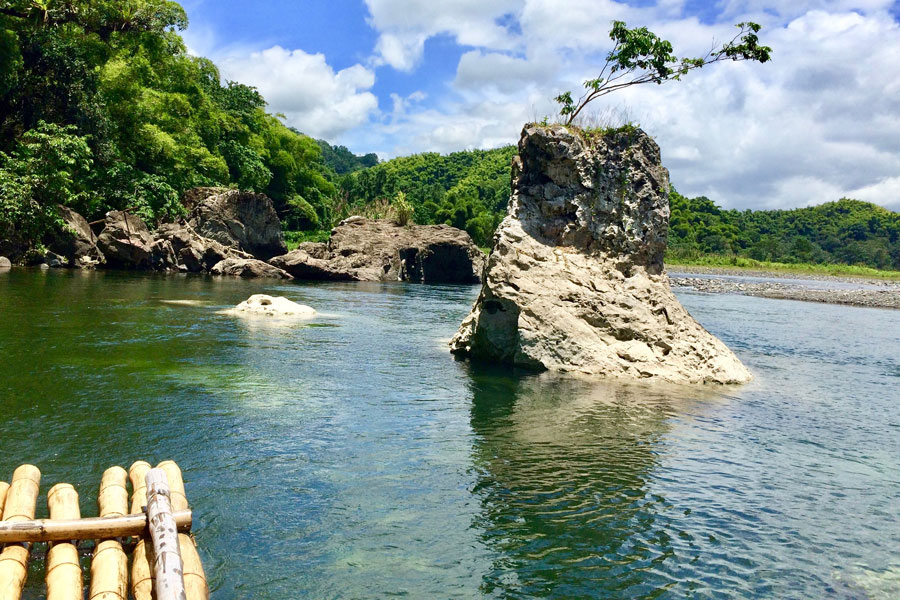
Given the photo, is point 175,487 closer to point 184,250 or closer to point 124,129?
point 184,250

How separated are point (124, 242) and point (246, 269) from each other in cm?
849

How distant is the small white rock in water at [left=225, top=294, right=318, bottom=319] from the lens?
83.7 feet

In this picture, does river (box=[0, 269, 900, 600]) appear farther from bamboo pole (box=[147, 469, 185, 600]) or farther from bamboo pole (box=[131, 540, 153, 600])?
bamboo pole (box=[147, 469, 185, 600])

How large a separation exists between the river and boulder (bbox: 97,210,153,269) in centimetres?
2645

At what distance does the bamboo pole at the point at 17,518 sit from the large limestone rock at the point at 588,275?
1224cm

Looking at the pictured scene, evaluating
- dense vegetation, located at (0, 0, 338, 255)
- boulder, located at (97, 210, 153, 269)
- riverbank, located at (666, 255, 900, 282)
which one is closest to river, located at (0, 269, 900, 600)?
dense vegetation, located at (0, 0, 338, 255)

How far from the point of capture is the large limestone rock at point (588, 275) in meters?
17.2

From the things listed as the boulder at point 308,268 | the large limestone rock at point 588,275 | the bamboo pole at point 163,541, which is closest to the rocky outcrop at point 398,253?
the boulder at point 308,268

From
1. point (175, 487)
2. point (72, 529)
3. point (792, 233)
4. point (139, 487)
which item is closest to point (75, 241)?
point (139, 487)

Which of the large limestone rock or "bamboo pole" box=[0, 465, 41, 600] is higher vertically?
the large limestone rock

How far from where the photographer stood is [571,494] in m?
8.72

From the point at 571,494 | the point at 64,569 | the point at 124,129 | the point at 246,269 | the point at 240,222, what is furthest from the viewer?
the point at 240,222

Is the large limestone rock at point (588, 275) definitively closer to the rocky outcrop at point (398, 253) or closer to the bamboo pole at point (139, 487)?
the bamboo pole at point (139, 487)

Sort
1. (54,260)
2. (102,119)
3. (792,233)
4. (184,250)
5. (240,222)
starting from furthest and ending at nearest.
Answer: (792,233) < (240,222) < (184,250) < (102,119) < (54,260)
